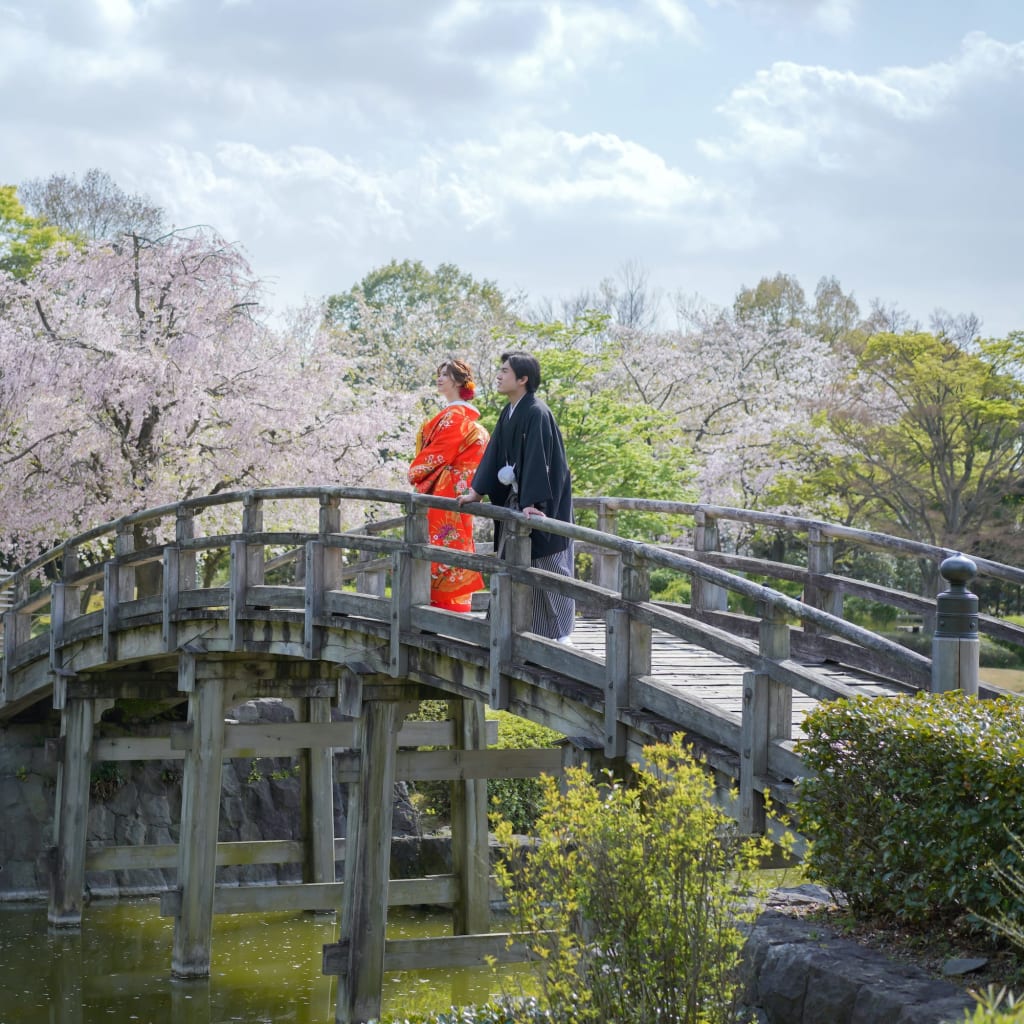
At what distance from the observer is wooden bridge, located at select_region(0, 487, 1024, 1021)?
6766 mm

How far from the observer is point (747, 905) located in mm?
5047

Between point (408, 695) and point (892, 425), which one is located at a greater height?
point (892, 425)

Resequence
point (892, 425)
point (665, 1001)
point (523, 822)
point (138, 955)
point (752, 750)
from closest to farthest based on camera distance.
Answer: point (665, 1001) < point (752, 750) < point (138, 955) < point (523, 822) < point (892, 425)

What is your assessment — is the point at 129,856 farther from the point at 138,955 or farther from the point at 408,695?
the point at 408,695

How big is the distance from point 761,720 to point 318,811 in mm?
8797

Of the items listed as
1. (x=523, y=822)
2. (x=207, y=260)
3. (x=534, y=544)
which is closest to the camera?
(x=534, y=544)

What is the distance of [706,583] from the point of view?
10727 millimetres

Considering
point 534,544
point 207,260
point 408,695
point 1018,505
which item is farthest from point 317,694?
point 1018,505

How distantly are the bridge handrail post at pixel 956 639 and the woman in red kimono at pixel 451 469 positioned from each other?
4.29 meters

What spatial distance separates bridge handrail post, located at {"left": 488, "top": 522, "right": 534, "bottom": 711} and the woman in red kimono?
56.4 inches

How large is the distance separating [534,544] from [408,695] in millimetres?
2079

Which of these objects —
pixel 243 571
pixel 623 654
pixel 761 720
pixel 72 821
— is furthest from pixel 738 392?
pixel 761 720

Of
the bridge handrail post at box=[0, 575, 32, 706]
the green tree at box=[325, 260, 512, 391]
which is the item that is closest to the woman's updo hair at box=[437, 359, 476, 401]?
the bridge handrail post at box=[0, 575, 32, 706]

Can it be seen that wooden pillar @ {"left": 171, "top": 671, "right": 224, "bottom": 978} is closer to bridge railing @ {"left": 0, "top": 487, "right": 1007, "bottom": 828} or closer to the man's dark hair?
bridge railing @ {"left": 0, "top": 487, "right": 1007, "bottom": 828}
